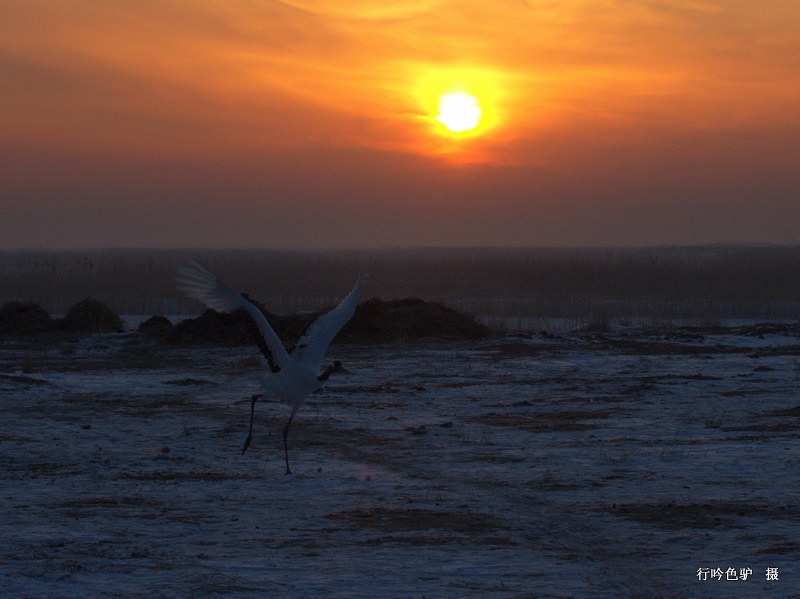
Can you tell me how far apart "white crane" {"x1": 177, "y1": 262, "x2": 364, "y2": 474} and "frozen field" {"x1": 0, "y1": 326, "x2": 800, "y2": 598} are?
0.82 m

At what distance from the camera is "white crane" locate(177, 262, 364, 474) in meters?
9.12

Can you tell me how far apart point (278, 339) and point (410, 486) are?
1.79 m

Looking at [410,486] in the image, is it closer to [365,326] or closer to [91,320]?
[365,326]

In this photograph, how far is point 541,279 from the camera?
5331 cm

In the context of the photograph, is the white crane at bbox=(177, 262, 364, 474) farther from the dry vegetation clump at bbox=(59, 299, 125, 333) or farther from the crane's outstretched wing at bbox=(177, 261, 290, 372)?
the dry vegetation clump at bbox=(59, 299, 125, 333)

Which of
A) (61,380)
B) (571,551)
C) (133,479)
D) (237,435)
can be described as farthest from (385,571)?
(61,380)

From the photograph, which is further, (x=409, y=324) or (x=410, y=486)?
(x=409, y=324)

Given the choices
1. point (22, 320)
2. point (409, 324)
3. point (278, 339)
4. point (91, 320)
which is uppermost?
point (409, 324)

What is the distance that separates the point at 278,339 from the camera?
354 inches

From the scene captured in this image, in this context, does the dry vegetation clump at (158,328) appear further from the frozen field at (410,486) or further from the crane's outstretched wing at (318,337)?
the crane's outstretched wing at (318,337)

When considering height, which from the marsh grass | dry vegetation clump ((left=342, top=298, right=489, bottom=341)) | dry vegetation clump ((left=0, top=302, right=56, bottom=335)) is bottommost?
dry vegetation clump ((left=0, top=302, right=56, bottom=335))

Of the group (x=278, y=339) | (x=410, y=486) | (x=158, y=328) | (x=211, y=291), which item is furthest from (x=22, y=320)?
(x=410, y=486)

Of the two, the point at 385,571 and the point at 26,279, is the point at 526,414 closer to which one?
the point at 385,571

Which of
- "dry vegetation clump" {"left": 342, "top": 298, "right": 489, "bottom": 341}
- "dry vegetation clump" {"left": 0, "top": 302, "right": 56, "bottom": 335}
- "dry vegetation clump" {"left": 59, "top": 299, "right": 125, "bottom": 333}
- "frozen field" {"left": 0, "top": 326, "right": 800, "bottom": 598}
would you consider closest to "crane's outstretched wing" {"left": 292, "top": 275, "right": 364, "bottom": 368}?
"frozen field" {"left": 0, "top": 326, "right": 800, "bottom": 598}
